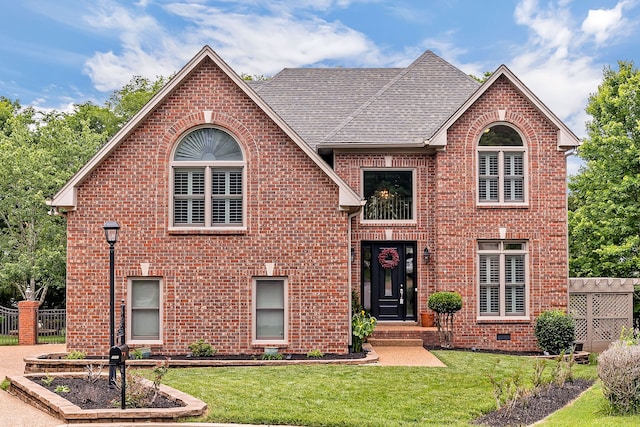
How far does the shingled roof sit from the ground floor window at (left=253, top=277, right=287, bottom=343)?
4.21 m

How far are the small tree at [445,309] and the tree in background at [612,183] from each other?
9.32 meters

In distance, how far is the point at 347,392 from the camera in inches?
433

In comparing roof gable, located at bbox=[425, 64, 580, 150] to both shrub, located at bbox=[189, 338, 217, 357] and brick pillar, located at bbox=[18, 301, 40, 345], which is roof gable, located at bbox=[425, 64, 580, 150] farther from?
brick pillar, located at bbox=[18, 301, 40, 345]

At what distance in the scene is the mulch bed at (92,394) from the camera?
9.91 metres

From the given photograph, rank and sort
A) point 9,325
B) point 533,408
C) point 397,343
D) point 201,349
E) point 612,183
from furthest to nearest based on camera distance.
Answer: point 612,183 → point 9,325 → point 397,343 → point 201,349 → point 533,408

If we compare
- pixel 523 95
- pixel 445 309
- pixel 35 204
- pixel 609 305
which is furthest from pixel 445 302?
pixel 35 204

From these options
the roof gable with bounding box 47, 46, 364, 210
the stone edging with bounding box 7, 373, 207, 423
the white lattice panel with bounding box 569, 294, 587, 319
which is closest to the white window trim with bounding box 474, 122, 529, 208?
the white lattice panel with bounding box 569, 294, 587, 319

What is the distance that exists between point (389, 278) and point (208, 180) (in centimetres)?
601

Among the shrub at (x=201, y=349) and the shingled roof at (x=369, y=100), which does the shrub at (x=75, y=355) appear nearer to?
the shrub at (x=201, y=349)

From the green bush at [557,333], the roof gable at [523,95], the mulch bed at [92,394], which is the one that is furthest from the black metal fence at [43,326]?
the green bush at [557,333]

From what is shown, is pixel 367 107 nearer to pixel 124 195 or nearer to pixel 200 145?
pixel 200 145

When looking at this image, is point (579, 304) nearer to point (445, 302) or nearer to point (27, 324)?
point (445, 302)

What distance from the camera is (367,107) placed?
63.0 feet

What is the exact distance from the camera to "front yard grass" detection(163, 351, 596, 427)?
9.46 m
